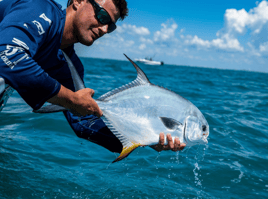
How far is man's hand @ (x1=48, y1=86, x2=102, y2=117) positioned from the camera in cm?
163

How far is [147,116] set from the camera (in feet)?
7.12

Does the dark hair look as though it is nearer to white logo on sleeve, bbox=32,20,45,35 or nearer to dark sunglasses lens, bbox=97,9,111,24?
dark sunglasses lens, bbox=97,9,111,24

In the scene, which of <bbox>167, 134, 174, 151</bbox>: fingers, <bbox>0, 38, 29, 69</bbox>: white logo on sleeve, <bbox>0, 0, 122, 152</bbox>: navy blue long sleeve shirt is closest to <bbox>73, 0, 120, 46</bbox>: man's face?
<bbox>0, 0, 122, 152</bbox>: navy blue long sleeve shirt

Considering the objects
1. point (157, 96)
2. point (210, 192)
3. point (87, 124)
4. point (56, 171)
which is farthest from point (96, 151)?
point (157, 96)

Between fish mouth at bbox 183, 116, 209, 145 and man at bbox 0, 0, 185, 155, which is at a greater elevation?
man at bbox 0, 0, 185, 155

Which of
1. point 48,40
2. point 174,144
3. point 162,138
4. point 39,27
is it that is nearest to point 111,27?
point 48,40

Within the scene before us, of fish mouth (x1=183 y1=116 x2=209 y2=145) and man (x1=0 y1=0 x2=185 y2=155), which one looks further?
fish mouth (x1=183 y1=116 x2=209 y2=145)

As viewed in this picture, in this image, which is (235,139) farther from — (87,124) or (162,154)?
(87,124)

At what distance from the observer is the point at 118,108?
2186mm

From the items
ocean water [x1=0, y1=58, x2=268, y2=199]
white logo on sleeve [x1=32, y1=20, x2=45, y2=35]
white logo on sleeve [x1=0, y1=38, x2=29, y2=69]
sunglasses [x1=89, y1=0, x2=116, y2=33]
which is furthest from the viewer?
ocean water [x1=0, y1=58, x2=268, y2=199]

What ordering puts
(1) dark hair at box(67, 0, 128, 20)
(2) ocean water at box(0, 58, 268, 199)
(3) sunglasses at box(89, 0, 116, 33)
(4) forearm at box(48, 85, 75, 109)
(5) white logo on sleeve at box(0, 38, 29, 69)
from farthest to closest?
1. (2) ocean water at box(0, 58, 268, 199)
2. (1) dark hair at box(67, 0, 128, 20)
3. (3) sunglasses at box(89, 0, 116, 33)
4. (4) forearm at box(48, 85, 75, 109)
5. (5) white logo on sleeve at box(0, 38, 29, 69)

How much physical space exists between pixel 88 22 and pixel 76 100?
697mm

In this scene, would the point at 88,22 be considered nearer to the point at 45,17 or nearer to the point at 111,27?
the point at 111,27

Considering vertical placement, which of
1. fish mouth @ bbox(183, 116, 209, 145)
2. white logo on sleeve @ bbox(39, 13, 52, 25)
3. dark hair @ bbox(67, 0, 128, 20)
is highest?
dark hair @ bbox(67, 0, 128, 20)
